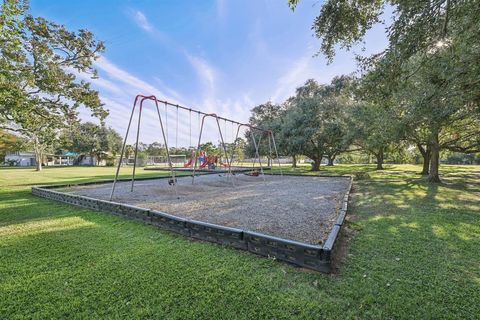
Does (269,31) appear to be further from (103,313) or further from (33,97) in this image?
(103,313)

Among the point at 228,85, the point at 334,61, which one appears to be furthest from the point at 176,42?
the point at 334,61

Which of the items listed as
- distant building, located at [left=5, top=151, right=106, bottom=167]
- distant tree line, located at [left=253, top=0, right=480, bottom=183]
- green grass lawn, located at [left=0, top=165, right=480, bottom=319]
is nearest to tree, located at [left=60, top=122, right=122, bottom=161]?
distant building, located at [left=5, top=151, right=106, bottom=167]

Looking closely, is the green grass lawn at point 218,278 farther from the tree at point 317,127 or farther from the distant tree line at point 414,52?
the tree at point 317,127

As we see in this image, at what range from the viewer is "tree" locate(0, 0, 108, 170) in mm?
5688

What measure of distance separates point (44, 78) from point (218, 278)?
7.80 meters

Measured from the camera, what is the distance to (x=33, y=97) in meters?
6.81

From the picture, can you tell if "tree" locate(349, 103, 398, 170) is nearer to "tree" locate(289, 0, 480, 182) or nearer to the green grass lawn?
"tree" locate(289, 0, 480, 182)

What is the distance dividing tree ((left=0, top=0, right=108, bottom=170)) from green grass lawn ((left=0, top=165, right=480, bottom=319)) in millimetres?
4010

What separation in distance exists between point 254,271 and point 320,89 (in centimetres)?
2618

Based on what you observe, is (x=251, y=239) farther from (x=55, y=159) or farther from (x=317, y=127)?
(x=55, y=159)

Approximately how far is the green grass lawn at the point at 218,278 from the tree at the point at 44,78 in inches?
158

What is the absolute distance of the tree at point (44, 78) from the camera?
18.7ft

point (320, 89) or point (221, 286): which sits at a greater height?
point (320, 89)

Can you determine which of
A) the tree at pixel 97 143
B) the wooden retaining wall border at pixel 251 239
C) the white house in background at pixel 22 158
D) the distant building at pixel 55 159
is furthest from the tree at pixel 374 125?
the white house in background at pixel 22 158
